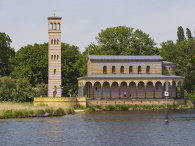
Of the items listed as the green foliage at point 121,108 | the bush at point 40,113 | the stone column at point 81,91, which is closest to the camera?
the bush at point 40,113

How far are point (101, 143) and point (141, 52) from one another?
69.4 m

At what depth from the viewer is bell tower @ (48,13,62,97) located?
93.4 meters

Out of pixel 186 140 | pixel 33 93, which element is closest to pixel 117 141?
pixel 186 140

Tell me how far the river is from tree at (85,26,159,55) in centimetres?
4408

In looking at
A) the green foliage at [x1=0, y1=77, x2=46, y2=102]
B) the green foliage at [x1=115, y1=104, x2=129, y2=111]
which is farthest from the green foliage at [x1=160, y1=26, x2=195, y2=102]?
the green foliage at [x1=0, y1=77, x2=46, y2=102]

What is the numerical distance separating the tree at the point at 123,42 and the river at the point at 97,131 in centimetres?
4408

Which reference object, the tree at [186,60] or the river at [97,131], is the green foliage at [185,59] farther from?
the river at [97,131]

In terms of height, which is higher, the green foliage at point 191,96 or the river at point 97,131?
the green foliage at point 191,96

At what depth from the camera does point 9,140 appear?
4969 centimetres

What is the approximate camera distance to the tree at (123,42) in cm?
11500

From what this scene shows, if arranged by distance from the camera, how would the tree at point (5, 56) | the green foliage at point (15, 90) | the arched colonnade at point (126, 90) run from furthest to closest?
the tree at point (5, 56) < the arched colonnade at point (126, 90) < the green foliage at point (15, 90)

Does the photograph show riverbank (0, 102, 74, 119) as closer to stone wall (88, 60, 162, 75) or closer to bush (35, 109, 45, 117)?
bush (35, 109, 45, 117)

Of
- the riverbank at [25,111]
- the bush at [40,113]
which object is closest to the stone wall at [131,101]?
the riverbank at [25,111]

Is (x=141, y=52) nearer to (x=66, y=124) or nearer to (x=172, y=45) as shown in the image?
(x=172, y=45)
